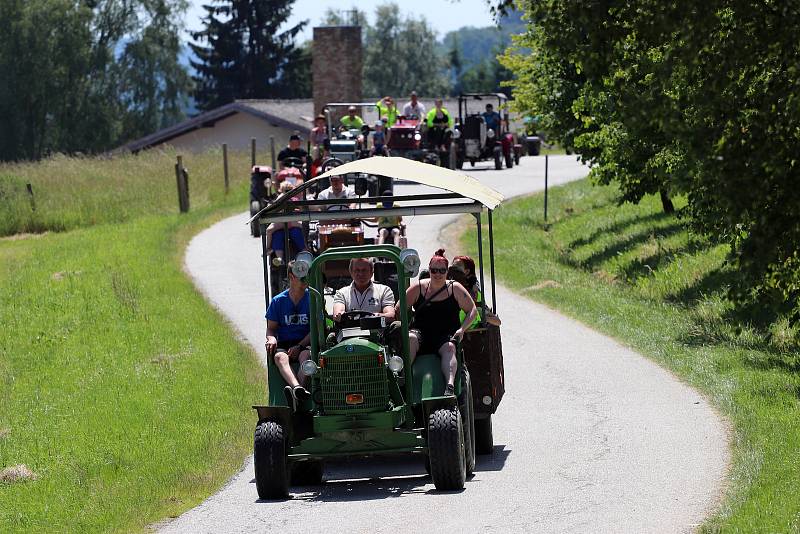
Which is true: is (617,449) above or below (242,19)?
below

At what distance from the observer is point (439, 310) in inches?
468

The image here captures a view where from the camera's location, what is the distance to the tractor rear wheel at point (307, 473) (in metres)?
11.8

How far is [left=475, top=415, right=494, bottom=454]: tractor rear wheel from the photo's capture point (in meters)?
12.5

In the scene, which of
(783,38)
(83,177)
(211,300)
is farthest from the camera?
(83,177)

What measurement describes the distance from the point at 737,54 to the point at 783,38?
0.92 feet

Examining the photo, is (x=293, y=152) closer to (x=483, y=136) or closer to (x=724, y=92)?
(x=483, y=136)

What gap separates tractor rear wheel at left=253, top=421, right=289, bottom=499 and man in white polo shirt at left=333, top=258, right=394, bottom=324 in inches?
46.1

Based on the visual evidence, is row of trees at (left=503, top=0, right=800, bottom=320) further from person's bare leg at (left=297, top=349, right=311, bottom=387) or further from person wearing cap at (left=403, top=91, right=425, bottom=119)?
person wearing cap at (left=403, top=91, right=425, bottom=119)

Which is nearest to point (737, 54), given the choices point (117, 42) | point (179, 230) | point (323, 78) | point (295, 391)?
point (295, 391)

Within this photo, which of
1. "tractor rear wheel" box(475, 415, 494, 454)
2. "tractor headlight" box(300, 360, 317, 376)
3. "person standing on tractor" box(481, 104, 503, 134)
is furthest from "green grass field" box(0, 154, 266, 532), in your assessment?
"person standing on tractor" box(481, 104, 503, 134)

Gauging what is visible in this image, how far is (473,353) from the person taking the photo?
12508 millimetres

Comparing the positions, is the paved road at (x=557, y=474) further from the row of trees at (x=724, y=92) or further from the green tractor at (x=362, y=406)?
the row of trees at (x=724, y=92)

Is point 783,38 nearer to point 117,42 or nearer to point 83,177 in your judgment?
point 83,177

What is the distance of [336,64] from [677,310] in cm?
3277
